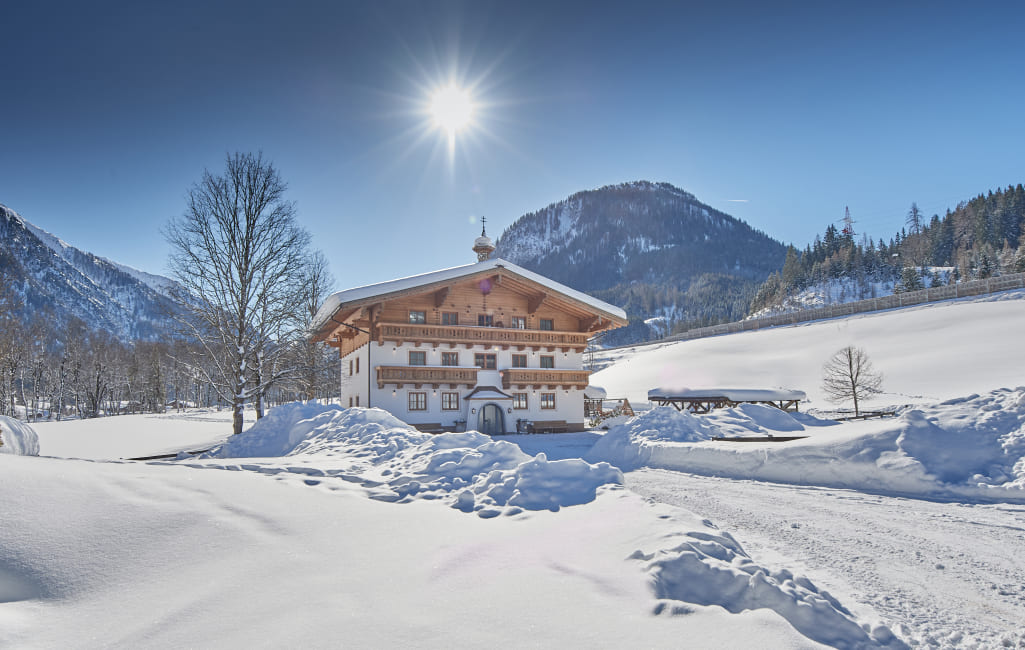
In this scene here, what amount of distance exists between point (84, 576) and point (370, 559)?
2000mm

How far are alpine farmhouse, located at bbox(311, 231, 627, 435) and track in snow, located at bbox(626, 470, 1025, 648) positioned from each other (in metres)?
16.6

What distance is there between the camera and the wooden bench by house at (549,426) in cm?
2745

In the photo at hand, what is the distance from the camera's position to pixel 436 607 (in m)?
3.55

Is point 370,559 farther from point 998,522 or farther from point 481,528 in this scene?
point 998,522

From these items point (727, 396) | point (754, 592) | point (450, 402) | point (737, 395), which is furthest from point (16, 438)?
point (737, 395)

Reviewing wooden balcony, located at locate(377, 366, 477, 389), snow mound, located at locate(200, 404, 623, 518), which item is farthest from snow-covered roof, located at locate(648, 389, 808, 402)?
snow mound, located at locate(200, 404, 623, 518)

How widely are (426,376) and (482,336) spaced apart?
369cm

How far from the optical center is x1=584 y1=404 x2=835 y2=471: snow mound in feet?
48.4

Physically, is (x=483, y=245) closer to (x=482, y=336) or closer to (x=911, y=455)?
(x=482, y=336)

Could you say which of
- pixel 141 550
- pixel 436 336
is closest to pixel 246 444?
pixel 436 336

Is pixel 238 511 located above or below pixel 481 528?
above

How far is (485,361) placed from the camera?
2689cm

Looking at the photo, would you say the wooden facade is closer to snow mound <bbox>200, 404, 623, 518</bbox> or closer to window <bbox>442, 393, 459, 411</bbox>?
window <bbox>442, 393, 459, 411</bbox>

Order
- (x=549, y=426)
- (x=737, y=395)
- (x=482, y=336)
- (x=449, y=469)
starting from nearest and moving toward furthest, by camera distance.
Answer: (x=449, y=469) → (x=482, y=336) → (x=549, y=426) → (x=737, y=395)
